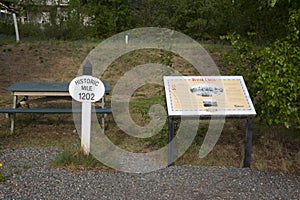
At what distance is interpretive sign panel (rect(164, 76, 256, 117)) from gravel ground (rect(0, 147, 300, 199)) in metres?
0.70

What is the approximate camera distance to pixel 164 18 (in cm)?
1556

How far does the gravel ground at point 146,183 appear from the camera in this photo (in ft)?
12.5

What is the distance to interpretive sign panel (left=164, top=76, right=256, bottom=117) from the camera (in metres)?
4.46

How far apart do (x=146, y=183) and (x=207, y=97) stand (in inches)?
51.0

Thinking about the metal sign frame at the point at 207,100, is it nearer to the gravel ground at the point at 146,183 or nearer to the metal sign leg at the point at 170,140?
the metal sign leg at the point at 170,140

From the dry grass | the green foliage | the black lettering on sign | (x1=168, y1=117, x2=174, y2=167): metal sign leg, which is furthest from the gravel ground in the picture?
the black lettering on sign

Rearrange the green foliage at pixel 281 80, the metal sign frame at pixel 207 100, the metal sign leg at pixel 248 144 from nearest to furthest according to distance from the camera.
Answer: the green foliage at pixel 281 80, the metal sign frame at pixel 207 100, the metal sign leg at pixel 248 144

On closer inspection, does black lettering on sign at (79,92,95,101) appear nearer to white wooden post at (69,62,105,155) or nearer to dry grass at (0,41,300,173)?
white wooden post at (69,62,105,155)

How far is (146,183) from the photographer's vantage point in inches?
162

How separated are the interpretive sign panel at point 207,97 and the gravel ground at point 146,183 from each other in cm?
70

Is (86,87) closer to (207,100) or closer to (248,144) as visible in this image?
(207,100)

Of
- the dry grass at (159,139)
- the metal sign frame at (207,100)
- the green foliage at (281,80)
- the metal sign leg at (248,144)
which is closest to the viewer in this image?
the green foliage at (281,80)

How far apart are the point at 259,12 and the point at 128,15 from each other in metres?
14.4

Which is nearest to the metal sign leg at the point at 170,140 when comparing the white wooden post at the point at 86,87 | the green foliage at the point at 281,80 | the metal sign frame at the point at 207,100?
the metal sign frame at the point at 207,100
